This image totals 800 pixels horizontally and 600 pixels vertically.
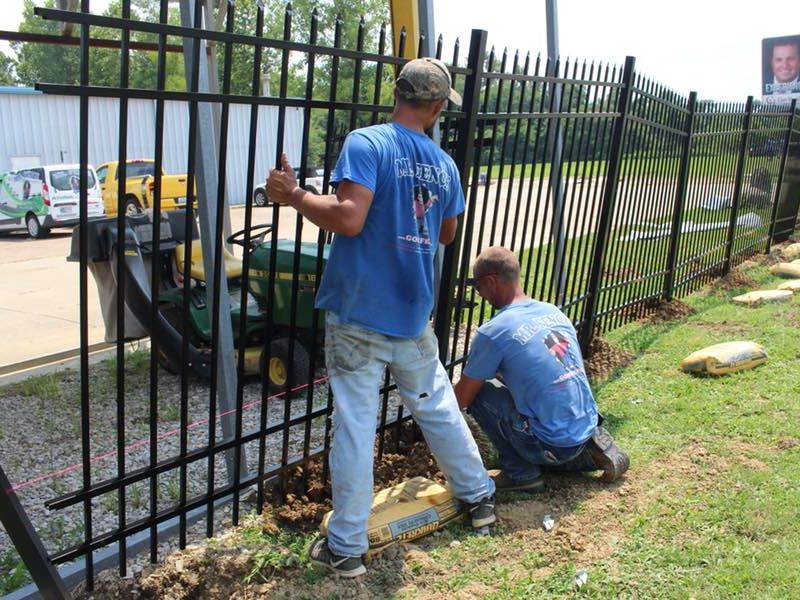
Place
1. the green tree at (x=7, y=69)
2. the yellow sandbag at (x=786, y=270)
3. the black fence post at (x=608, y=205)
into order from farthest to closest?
1. the green tree at (x=7, y=69)
2. the yellow sandbag at (x=786, y=270)
3. the black fence post at (x=608, y=205)

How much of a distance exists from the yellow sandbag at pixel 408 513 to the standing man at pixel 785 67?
38969mm

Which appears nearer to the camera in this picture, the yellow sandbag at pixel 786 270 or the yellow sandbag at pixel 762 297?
the yellow sandbag at pixel 762 297

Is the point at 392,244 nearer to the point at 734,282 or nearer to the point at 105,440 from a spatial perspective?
the point at 105,440

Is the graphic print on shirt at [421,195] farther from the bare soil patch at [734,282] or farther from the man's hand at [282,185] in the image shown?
the bare soil patch at [734,282]

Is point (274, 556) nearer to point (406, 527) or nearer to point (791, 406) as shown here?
point (406, 527)

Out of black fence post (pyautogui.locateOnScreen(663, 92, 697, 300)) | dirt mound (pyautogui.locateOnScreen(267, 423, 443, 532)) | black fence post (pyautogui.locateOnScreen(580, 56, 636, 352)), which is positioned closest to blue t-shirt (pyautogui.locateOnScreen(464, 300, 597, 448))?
dirt mound (pyautogui.locateOnScreen(267, 423, 443, 532))

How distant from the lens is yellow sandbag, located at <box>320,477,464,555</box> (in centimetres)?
321

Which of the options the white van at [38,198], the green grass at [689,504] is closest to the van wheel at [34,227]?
the white van at [38,198]

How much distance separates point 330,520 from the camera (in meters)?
3.03

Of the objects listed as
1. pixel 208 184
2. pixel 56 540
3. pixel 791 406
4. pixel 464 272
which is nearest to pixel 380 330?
pixel 208 184

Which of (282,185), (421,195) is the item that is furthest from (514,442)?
(282,185)

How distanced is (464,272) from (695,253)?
5.17 metres

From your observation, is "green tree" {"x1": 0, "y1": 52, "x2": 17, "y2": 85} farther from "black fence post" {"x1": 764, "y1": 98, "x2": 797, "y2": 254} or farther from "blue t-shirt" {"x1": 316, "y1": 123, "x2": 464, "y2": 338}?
"blue t-shirt" {"x1": 316, "y1": 123, "x2": 464, "y2": 338}

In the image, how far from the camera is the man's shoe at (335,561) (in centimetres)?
299
